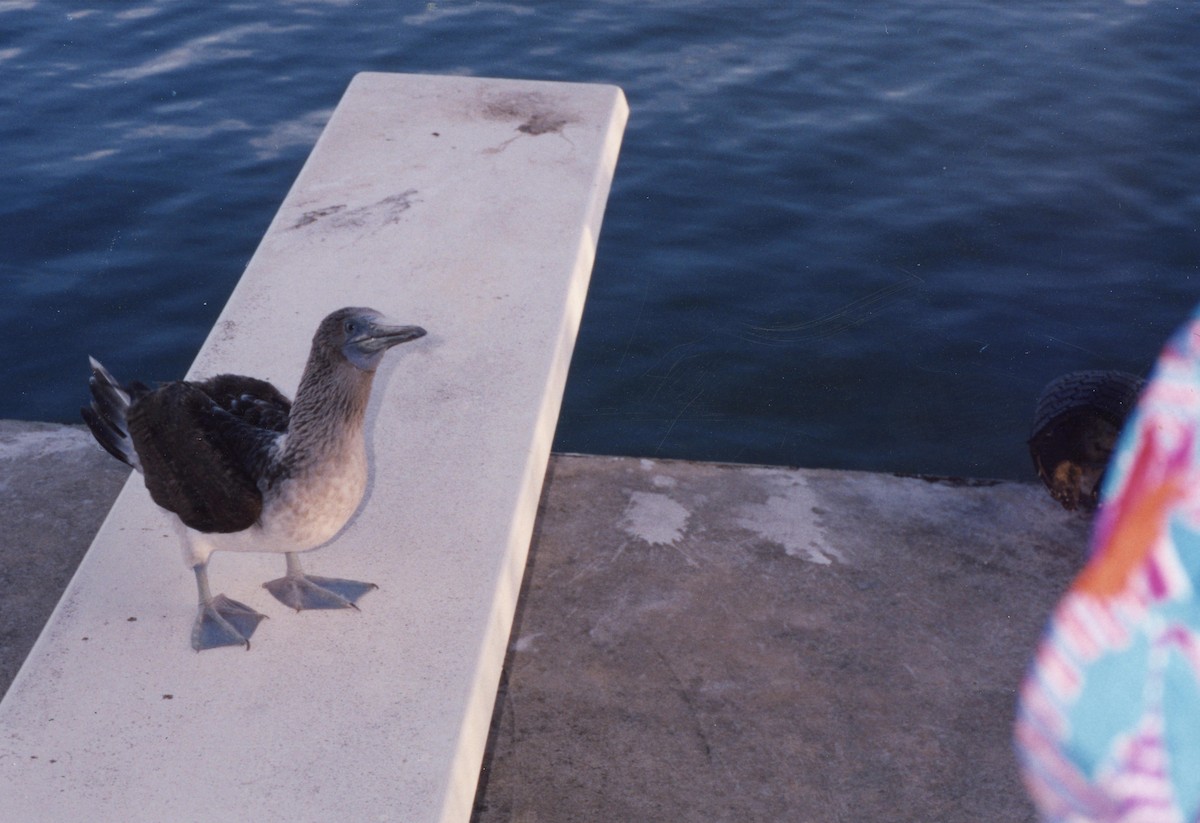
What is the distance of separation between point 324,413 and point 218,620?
2.07ft

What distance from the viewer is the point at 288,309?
4512 mm

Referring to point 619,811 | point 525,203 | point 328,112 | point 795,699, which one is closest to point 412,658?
point 619,811

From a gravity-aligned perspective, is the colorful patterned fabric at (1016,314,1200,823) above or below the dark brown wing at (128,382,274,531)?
below

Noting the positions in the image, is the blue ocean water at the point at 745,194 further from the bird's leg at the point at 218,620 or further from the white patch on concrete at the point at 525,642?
the bird's leg at the point at 218,620

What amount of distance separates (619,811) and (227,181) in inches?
227

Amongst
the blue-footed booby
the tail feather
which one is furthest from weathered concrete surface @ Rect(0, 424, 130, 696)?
the blue-footed booby

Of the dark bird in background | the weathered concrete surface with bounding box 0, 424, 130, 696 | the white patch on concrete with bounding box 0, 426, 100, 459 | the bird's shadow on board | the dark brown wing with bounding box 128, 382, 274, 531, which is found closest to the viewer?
the dark brown wing with bounding box 128, 382, 274, 531

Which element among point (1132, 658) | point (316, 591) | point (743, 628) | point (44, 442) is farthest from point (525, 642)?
point (44, 442)

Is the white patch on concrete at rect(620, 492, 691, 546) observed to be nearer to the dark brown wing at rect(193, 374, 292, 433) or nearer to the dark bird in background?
the dark bird in background

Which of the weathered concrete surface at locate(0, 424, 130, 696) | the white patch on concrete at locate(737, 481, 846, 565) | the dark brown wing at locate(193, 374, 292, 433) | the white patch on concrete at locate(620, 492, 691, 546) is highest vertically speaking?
the dark brown wing at locate(193, 374, 292, 433)

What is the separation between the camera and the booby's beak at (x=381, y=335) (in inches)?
123

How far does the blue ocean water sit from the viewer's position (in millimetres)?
6434

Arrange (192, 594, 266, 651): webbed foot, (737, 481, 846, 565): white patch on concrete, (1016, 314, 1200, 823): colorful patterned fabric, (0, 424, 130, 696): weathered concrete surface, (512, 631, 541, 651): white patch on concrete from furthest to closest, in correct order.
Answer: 1. (737, 481, 846, 565): white patch on concrete
2. (0, 424, 130, 696): weathered concrete surface
3. (512, 631, 541, 651): white patch on concrete
4. (1016, 314, 1200, 823): colorful patterned fabric
5. (192, 594, 266, 651): webbed foot

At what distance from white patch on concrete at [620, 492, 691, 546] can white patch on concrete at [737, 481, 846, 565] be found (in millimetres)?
243
